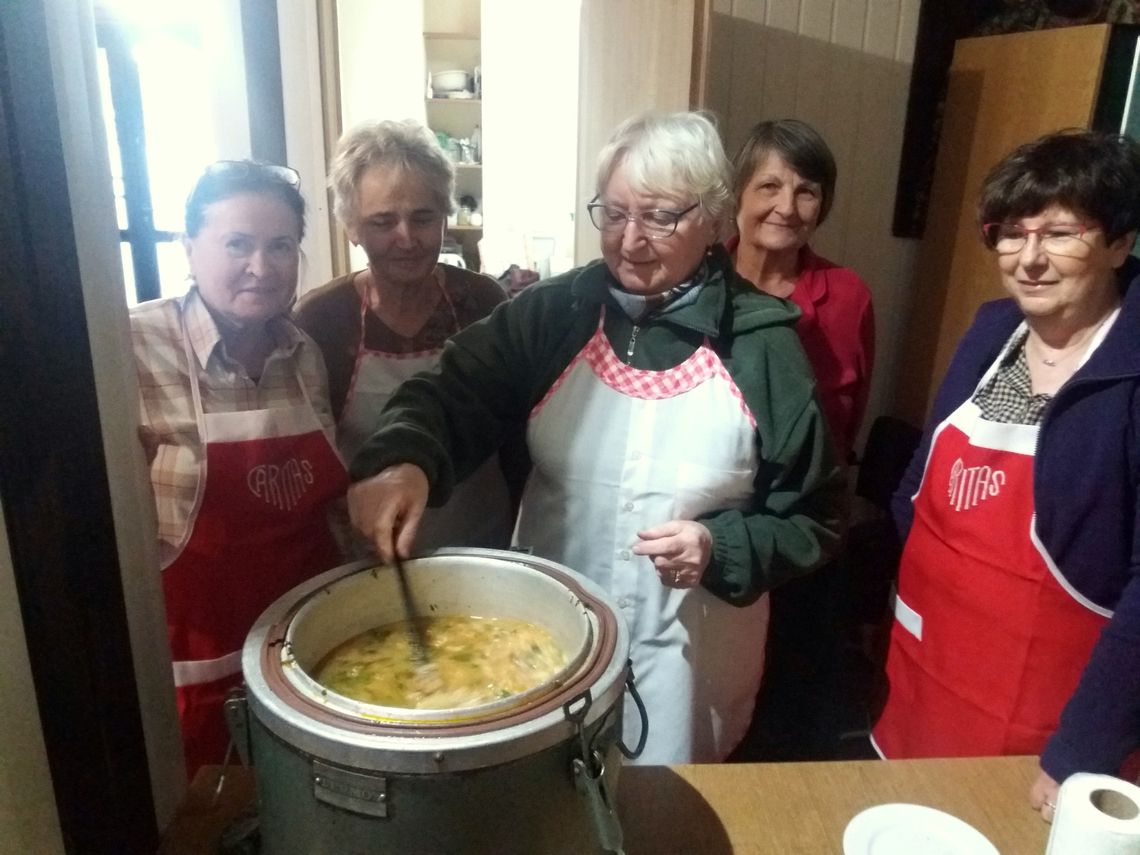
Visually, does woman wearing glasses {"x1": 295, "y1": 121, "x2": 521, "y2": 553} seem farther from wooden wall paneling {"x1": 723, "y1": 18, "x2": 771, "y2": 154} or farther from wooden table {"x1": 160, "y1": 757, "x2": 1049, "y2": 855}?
wooden wall paneling {"x1": 723, "y1": 18, "x2": 771, "y2": 154}

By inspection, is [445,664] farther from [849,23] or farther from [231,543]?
[849,23]

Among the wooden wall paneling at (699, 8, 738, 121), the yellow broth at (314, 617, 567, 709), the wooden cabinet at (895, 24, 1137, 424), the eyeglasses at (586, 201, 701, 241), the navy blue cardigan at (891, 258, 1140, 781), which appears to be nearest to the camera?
the yellow broth at (314, 617, 567, 709)

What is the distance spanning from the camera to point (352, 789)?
62 centimetres

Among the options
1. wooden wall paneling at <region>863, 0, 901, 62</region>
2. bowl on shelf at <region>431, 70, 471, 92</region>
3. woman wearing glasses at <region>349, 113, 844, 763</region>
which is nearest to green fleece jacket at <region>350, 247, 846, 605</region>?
woman wearing glasses at <region>349, 113, 844, 763</region>

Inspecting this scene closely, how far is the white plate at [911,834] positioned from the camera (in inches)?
34.3

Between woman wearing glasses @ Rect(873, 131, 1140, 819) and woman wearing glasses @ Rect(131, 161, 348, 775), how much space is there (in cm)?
97

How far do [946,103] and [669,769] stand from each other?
7.28 ft

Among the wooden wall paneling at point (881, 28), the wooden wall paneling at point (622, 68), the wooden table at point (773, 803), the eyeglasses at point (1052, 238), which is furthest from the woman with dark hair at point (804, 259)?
the wooden wall paneling at point (881, 28)

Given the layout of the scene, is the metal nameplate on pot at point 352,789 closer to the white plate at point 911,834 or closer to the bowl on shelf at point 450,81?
the white plate at point 911,834

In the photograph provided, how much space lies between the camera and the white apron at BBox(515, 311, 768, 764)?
117cm

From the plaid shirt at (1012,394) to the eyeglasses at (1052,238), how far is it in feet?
0.49

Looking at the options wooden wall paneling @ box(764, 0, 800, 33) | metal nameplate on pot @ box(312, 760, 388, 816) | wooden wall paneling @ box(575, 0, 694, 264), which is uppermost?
wooden wall paneling @ box(764, 0, 800, 33)

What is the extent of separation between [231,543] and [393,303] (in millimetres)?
503

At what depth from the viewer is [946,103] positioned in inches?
96.7
